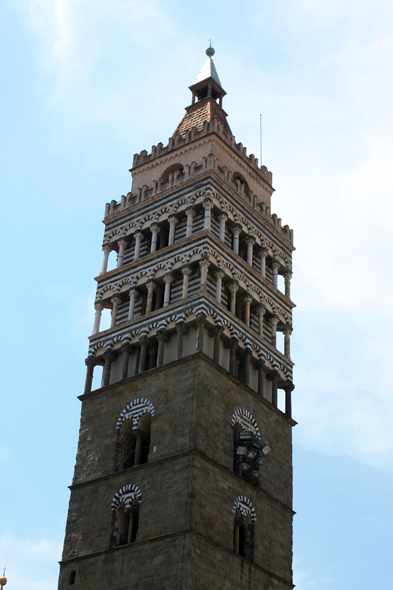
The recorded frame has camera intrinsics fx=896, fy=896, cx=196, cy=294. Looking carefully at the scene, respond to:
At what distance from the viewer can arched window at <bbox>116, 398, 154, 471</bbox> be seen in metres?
34.6

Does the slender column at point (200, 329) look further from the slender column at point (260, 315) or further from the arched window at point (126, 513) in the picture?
the arched window at point (126, 513)

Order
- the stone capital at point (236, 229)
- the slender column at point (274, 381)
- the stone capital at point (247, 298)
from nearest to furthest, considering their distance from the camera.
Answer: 1. the slender column at point (274, 381)
2. the stone capital at point (247, 298)
3. the stone capital at point (236, 229)

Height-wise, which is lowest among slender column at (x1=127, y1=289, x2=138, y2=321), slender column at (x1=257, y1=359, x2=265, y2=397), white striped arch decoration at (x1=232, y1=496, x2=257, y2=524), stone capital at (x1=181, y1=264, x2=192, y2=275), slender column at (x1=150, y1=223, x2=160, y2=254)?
white striped arch decoration at (x1=232, y1=496, x2=257, y2=524)

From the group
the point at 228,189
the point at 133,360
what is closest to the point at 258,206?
the point at 228,189

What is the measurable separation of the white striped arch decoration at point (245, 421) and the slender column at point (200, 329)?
2971 mm

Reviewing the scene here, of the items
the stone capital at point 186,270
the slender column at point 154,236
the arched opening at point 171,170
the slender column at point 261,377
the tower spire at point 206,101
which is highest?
the tower spire at point 206,101

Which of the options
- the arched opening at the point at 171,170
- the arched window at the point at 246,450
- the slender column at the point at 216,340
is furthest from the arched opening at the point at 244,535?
the arched opening at the point at 171,170

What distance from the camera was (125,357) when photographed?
3694cm

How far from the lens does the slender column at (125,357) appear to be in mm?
36688

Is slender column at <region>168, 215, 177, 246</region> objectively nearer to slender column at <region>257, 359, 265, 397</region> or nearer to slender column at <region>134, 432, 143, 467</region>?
slender column at <region>257, 359, 265, 397</region>

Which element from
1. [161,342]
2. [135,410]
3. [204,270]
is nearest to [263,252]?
[204,270]

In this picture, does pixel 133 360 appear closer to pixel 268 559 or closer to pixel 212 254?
pixel 212 254

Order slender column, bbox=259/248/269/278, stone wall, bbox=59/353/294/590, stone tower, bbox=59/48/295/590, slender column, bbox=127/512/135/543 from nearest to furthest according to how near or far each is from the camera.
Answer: stone wall, bbox=59/353/294/590 < stone tower, bbox=59/48/295/590 < slender column, bbox=127/512/135/543 < slender column, bbox=259/248/269/278

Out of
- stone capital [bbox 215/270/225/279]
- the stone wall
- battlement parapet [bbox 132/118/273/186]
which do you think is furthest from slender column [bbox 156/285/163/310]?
battlement parapet [bbox 132/118/273/186]
